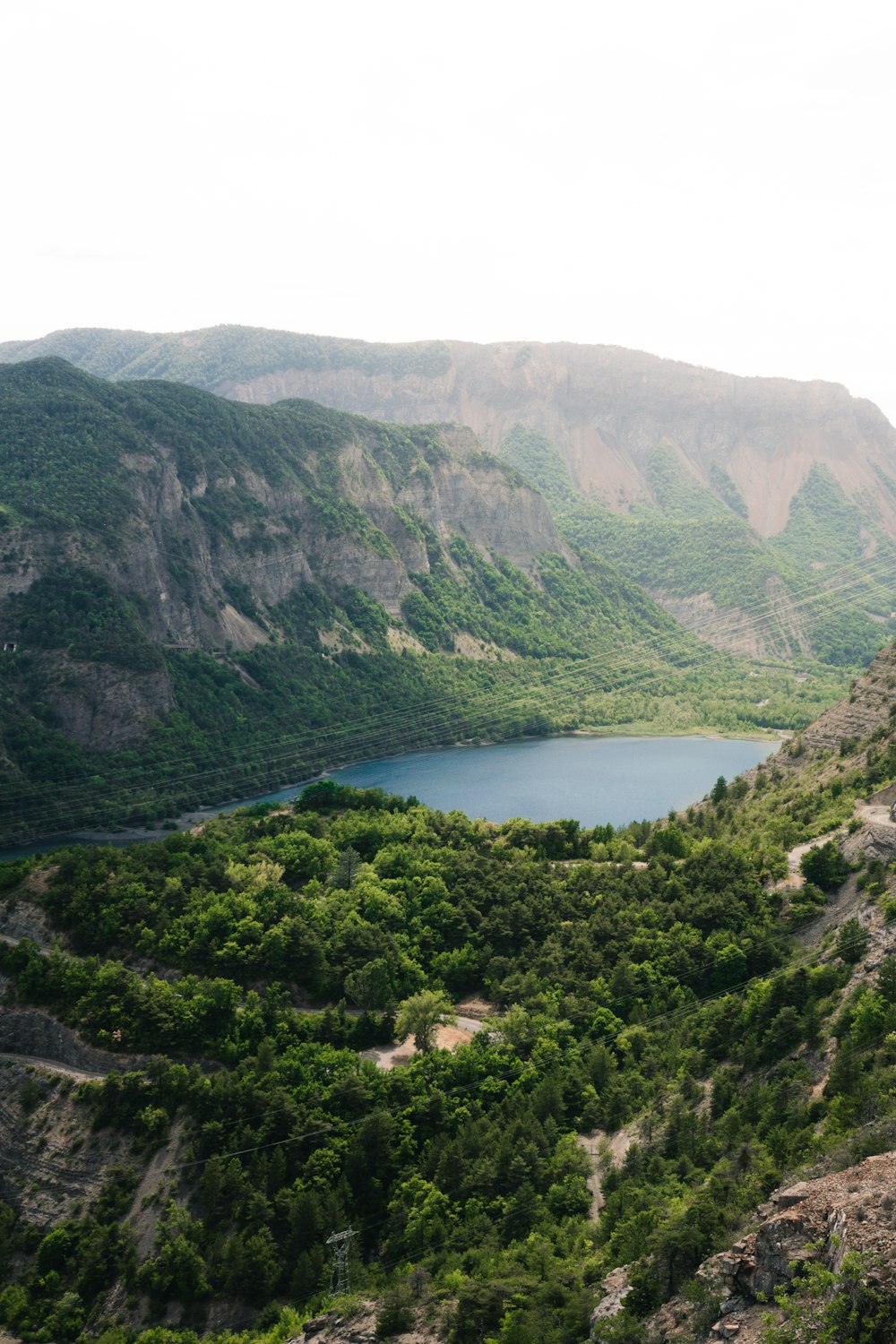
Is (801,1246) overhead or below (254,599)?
below

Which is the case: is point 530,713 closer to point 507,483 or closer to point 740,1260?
point 507,483

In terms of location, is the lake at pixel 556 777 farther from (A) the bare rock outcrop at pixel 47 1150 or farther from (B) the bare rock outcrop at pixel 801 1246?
(B) the bare rock outcrop at pixel 801 1246

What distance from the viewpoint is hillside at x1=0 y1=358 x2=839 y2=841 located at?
302ft

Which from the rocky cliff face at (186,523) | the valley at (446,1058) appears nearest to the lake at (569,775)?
the valley at (446,1058)

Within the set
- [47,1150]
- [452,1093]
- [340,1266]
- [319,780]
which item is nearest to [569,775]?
[319,780]

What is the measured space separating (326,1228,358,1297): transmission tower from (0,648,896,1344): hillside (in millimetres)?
397

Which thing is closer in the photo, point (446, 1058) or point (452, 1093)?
point (452, 1093)

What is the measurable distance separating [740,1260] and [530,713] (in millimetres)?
110080

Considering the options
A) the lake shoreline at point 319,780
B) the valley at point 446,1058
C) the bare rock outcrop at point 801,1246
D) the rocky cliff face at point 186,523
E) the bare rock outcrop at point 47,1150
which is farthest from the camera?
the rocky cliff face at point 186,523

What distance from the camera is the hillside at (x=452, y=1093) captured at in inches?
945

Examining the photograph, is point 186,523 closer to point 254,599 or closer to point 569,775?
point 254,599

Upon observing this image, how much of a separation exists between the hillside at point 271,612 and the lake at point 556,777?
3.20 m

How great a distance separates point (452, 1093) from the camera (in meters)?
36.7

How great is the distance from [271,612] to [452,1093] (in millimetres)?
96128
